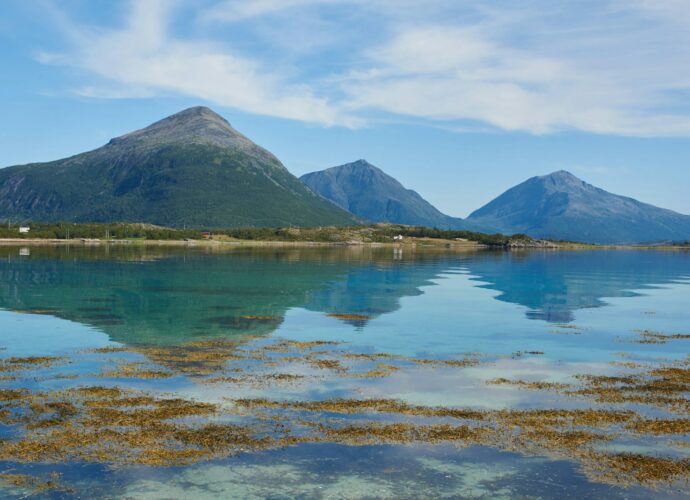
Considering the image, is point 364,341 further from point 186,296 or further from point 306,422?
point 186,296

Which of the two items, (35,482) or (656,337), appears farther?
(656,337)

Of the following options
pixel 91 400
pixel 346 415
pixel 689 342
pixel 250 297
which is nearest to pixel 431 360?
pixel 346 415

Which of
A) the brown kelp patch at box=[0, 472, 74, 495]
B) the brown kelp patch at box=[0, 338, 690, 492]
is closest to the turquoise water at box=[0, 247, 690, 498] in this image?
the brown kelp patch at box=[0, 472, 74, 495]

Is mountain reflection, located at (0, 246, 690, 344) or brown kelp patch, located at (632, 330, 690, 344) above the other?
mountain reflection, located at (0, 246, 690, 344)

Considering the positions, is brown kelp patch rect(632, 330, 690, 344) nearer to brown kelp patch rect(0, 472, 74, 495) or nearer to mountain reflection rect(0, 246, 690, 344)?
mountain reflection rect(0, 246, 690, 344)

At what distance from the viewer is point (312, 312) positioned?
62281mm

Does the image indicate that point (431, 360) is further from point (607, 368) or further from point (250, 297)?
point (250, 297)

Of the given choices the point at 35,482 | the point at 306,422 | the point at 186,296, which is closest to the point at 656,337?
the point at 306,422

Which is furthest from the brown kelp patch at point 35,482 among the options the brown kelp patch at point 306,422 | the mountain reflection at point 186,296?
the mountain reflection at point 186,296

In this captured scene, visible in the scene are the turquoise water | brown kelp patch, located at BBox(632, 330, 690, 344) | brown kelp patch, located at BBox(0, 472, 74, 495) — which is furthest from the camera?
brown kelp patch, located at BBox(632, 330, 690, 344)

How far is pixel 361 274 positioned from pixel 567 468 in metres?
96.7

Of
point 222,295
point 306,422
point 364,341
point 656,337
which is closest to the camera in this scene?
point 306,422

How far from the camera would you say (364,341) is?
46.3 meters

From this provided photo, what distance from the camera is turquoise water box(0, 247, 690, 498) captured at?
2028 centimetres
